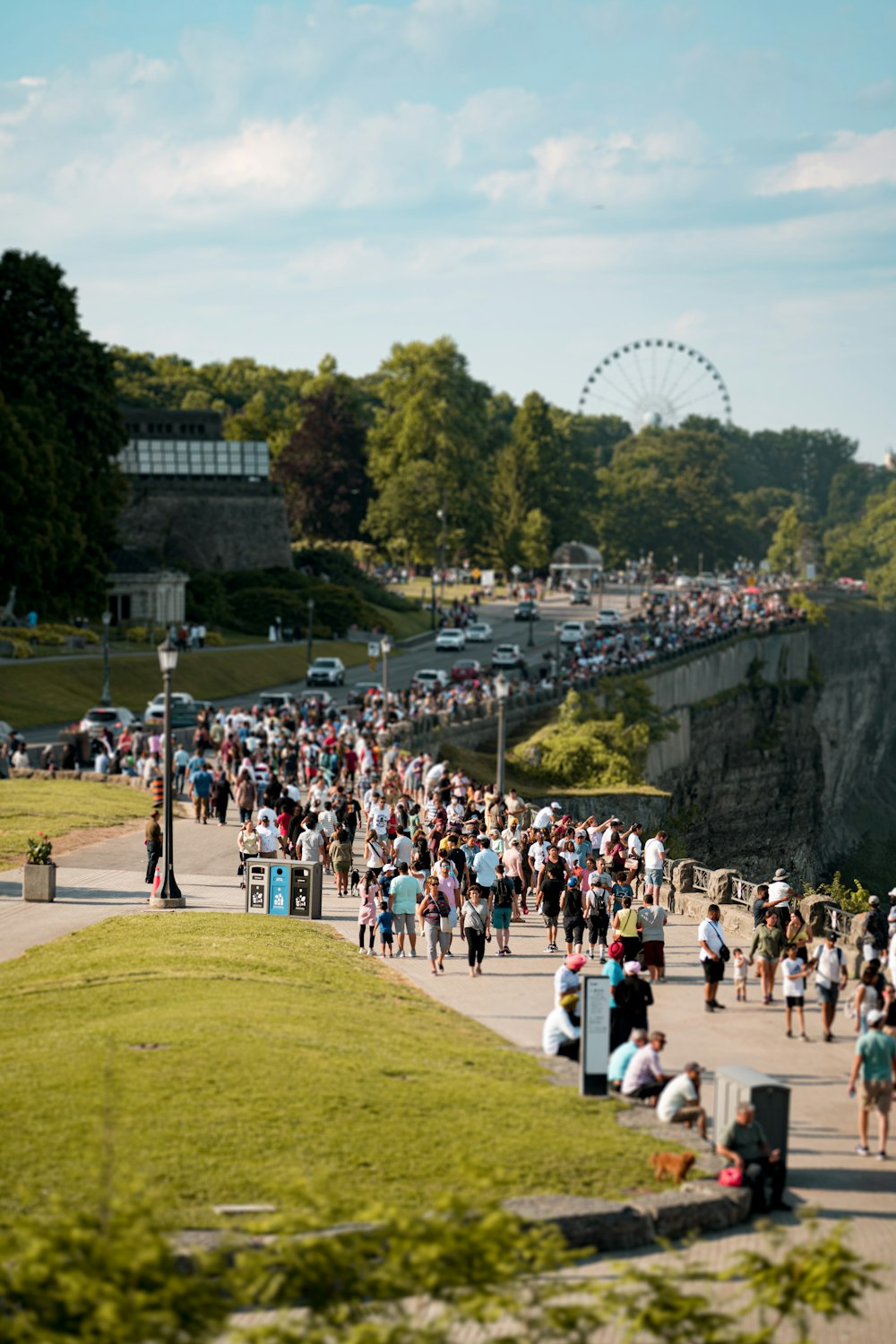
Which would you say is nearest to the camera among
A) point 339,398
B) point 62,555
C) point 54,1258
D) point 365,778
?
point 54,1258

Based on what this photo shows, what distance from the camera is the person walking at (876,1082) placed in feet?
51.4

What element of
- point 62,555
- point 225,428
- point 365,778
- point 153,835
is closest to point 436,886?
point 153,835

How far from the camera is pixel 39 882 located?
2720cm

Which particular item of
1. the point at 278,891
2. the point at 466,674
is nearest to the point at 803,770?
the point at 466,674

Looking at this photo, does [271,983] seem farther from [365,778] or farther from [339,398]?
[339,398]

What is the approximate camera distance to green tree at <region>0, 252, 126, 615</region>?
223ft

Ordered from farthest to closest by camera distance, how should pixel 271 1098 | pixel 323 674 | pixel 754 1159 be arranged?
pixel 323 674 < pixel 271 1098 < pixel 754 1159

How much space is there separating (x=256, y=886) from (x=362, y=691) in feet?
139

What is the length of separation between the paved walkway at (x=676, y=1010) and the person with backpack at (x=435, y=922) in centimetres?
26

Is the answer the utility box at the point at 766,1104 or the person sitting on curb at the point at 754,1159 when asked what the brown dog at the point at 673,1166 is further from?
the utility box at the point at 766,1104

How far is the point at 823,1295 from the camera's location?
31.7ft

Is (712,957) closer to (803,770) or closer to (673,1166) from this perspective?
(673,1166)

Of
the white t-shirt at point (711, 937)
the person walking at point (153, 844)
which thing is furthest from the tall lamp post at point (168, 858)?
the white t-shirt at point (711, 937)

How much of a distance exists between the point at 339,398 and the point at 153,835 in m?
106
